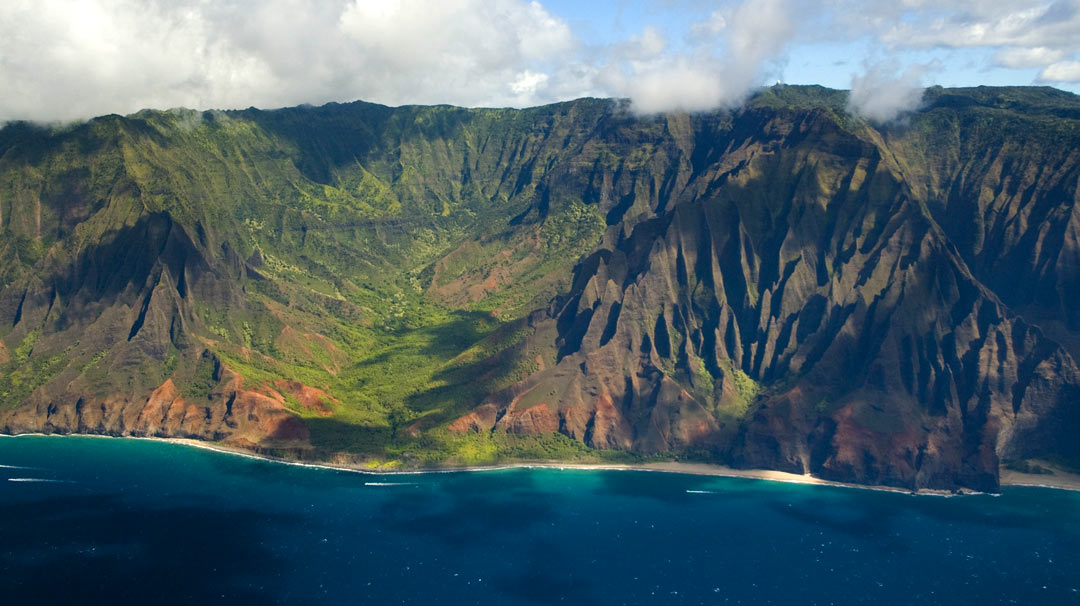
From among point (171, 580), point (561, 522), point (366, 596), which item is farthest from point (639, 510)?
point (171, 580)

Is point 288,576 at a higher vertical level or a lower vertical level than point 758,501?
lower

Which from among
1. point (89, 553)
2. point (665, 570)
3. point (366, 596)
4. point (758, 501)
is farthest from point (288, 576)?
point (758, 501)

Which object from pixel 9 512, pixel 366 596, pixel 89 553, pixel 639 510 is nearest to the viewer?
pixel 366 596

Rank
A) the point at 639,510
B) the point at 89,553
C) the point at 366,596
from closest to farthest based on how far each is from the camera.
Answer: the point at 366,596
the point at 89,553
the point at 639,510

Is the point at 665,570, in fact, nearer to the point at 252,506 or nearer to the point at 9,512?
the point at 252,506

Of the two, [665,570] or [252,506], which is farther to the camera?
[252,506]

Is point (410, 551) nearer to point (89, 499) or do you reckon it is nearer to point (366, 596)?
point (366, 596)
